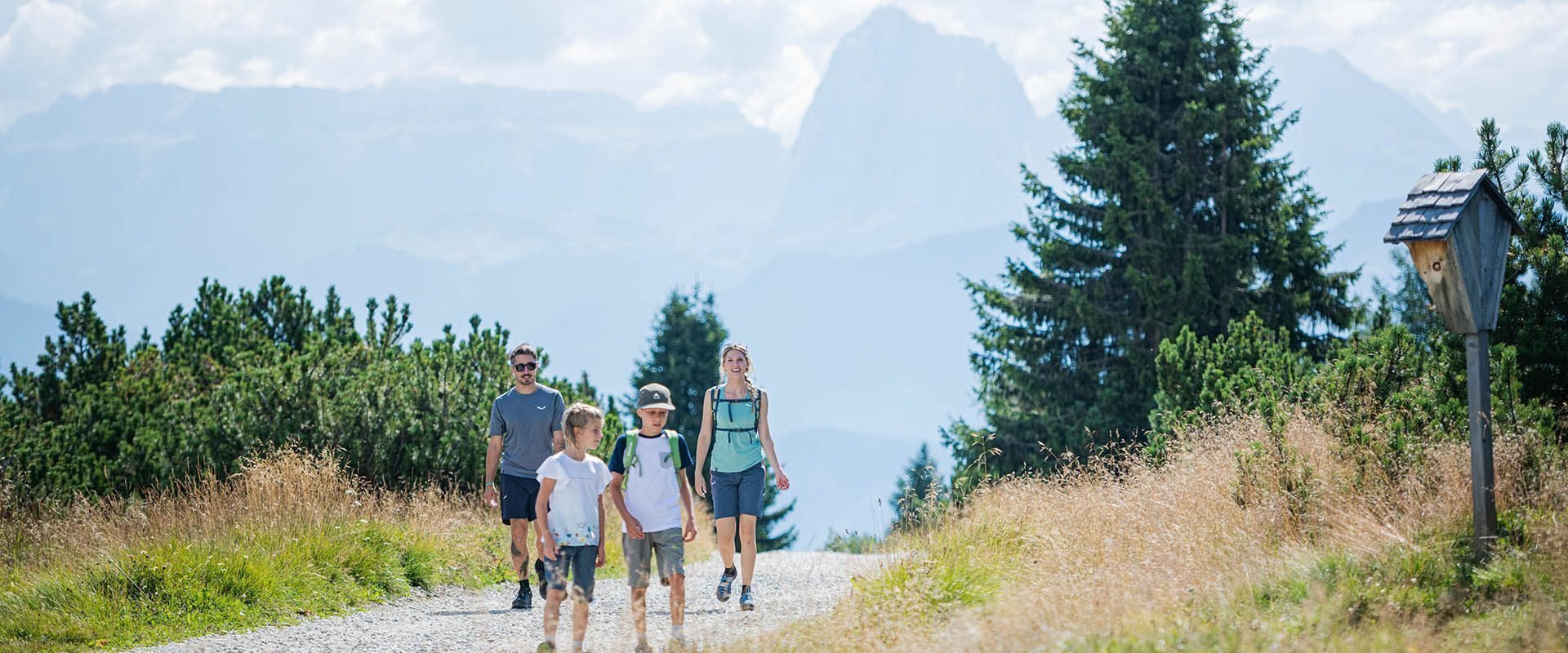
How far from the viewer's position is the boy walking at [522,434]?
27.8ft

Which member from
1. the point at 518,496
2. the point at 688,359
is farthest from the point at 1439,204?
Answer: the point at 688,359

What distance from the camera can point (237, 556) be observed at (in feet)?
27.9

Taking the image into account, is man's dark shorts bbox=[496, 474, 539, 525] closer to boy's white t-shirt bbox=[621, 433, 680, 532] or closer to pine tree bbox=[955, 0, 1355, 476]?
boy's white t-shirt bbox=[621, 433, 680, 532]

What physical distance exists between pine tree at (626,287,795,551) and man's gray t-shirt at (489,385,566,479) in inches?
1058

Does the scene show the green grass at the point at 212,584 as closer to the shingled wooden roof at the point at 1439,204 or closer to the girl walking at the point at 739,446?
the girl walking at the point at 739,446

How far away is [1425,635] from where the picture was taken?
208 inches

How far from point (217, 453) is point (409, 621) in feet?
17.4

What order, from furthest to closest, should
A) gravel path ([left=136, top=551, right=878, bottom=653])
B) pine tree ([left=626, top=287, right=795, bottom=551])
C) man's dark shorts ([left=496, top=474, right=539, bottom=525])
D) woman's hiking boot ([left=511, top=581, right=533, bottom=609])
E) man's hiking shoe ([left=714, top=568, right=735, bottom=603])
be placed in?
pine tree ([left=626, top=287, right=795, bottom=551]), woman's hiking boot ([left=511, top=581, right=533, bottom=609]), man's dark shorts ([left=496, top=474, right=539, bottom=525]), man's hiking shoe ([left=714, top=568, right=735, bottom=603]), gravel path ([left=136, top=551, right=878, bottom=653])

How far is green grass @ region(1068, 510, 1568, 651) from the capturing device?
513cm

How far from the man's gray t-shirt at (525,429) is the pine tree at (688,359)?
26.9m

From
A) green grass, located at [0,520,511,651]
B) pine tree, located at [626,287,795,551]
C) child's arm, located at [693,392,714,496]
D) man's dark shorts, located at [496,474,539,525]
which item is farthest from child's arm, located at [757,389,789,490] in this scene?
pine tree, located at [626,287,795,551]

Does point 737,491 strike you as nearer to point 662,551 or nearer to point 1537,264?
point 662,551

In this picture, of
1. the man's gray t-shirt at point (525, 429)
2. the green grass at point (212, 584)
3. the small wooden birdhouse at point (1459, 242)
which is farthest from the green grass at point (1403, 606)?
the green grass at point (212, 584)

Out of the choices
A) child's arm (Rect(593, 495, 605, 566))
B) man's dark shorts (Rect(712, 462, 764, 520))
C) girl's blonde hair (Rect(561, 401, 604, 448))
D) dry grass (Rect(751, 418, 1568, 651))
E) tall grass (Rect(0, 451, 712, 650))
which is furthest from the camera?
man's dark shorts (Rect(712, 462, 764, 520))
